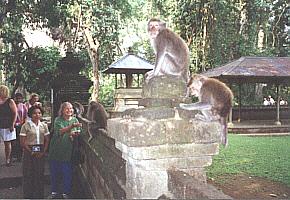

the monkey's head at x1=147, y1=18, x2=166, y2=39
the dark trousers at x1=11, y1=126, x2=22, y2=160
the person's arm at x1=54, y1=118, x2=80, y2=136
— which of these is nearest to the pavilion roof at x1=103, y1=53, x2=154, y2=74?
the dark trousers at x1=11, y1=126, x2=22, y2=160

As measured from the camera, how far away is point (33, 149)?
17.3 feet

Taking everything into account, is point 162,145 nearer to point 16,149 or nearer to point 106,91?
point 16,149

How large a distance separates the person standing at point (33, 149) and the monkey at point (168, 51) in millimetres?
2443

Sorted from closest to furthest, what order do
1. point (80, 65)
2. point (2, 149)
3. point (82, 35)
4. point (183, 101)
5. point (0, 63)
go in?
point (183, 101), point (80, 65), point (2, 149), point (0, 63), point (82, 35)

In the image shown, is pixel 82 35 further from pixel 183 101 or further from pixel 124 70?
pixel 183 101

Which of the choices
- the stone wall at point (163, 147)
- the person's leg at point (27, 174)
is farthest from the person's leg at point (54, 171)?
the stone wall at point (163, 147)

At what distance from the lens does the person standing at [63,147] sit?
5.19 metres

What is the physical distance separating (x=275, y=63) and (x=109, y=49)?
8473 millimetres

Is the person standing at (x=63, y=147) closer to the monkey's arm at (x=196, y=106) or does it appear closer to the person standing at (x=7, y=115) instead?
the person standing at (x=7, y=115)

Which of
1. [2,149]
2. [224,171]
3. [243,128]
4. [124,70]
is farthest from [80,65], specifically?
[243,128]

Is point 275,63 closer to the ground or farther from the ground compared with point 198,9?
closer to the ground

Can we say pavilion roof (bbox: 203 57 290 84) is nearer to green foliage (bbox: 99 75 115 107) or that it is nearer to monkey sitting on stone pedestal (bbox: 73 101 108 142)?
green foliage (bbox: 99 75 115 107)

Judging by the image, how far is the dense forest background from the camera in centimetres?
1554

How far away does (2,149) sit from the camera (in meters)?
9.64
